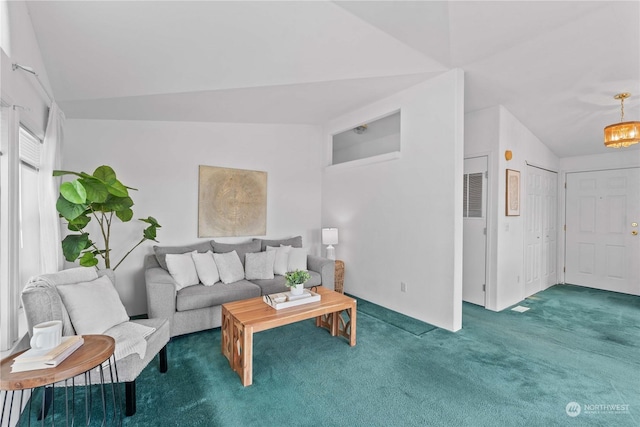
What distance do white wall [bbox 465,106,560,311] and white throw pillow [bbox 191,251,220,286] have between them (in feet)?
11.4

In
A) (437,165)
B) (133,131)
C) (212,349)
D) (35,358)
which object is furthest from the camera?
(133,131)

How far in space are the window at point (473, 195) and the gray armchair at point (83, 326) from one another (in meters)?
3.91

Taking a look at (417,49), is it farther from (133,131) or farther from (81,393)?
(81,393)

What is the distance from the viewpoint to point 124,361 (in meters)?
1.82

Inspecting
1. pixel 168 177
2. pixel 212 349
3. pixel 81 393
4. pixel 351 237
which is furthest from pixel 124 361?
pixel 351 237

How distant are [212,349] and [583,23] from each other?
4.24m

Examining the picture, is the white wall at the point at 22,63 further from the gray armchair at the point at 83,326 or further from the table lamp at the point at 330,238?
the table lamp at the point at 330,238

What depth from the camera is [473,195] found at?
4.07m

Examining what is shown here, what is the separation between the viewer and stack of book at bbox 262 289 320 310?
261 cm

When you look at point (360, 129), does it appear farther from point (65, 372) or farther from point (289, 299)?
point (65, 372)

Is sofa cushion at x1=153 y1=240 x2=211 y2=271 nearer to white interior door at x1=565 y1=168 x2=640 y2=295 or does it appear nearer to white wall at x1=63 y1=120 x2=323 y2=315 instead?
white wall at x1=63 y1=120 x2=323 y2=315

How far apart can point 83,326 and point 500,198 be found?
14.4 feet

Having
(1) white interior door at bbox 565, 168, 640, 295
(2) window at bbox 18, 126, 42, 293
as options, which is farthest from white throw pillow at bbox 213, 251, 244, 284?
(1) white interior door at bbox 565, 168, 640, 295

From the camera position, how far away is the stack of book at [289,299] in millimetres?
2610
